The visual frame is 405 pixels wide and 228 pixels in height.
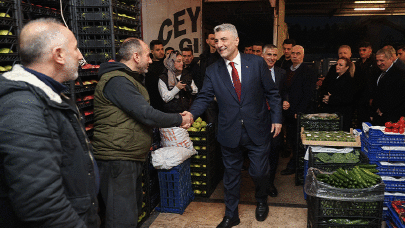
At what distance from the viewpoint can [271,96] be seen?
3.47 m

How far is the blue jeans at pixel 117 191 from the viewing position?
2648 mm

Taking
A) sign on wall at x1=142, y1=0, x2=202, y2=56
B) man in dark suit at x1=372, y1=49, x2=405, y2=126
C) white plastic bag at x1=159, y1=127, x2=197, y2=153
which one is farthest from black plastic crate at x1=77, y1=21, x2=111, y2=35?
man in dark suit at x1=372, y1=49, x2=405, y2=126

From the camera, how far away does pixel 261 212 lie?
12.1ft

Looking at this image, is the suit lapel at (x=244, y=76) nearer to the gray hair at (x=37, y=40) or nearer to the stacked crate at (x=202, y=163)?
the stacked crate at (x=202, y=163)

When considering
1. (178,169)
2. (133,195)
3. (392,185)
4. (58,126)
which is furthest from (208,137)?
(58,126)

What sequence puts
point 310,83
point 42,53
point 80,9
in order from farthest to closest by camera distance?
point 310,83 < point 80,9 < point 42,53

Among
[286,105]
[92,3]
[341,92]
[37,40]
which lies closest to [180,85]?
[92,3]

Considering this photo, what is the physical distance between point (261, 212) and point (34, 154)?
9.72 feet

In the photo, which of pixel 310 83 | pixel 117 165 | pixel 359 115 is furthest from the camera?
pixel 359 115

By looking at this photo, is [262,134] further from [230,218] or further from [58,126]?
[58,126]

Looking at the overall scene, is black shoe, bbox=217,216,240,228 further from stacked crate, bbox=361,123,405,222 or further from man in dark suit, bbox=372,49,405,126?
man in dark suit, bbox=372,49,405,126

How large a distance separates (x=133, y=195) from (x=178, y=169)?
111cm

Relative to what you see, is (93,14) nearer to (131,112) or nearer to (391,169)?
(131,112)

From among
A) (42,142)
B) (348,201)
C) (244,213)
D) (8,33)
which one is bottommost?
(244,213)
